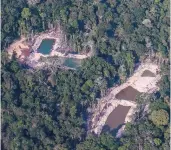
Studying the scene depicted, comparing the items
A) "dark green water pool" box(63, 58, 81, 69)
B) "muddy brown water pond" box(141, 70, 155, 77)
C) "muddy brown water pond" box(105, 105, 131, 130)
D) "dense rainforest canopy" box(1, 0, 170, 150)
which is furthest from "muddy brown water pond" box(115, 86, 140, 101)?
"dark green water pool" box(63, 58, 81, 69)

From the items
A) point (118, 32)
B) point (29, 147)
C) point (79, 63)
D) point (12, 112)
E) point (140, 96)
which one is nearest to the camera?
point (29, 147)

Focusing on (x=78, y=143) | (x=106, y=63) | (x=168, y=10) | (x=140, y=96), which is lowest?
(x=78, y=143)

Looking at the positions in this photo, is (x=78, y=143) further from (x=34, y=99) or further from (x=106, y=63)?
(x=106, y=63)

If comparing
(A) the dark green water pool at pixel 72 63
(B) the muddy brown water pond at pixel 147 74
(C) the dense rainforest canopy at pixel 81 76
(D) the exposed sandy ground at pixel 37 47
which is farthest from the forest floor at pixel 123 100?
(D) the exposed sandy ground at pixel 37 47

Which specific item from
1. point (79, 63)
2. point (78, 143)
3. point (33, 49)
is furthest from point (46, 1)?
point (78, 143)

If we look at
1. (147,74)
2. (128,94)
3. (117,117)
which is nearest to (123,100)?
(128,94)

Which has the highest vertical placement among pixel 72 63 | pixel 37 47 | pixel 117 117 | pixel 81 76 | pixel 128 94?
pixel 37 47

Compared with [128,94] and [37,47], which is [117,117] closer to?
[128,94]
